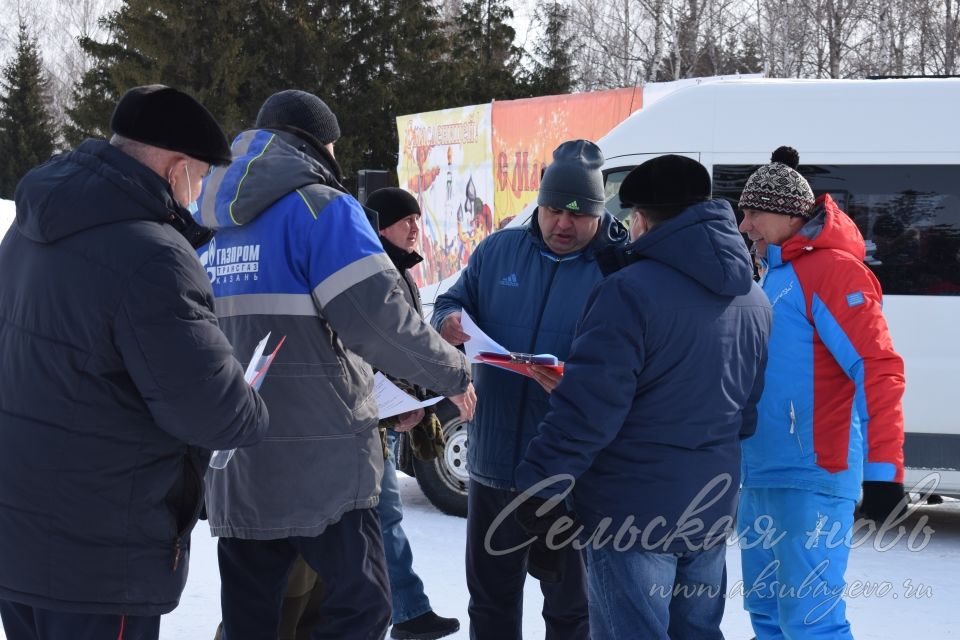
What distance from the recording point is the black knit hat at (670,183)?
2.97 m

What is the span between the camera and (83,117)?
32.4 metres

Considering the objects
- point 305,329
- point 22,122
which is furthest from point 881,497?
point 22,122

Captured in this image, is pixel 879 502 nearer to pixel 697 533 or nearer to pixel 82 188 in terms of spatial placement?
pixel 697 533

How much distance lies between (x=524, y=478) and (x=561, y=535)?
41cm

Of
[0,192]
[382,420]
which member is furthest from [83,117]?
[382,420]

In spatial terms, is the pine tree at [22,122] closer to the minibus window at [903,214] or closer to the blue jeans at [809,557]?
the minibus window at [903,214]

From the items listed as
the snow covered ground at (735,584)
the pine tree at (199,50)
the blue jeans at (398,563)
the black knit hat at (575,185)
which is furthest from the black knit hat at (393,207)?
the pine tree at (199,50)

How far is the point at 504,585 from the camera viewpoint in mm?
3740

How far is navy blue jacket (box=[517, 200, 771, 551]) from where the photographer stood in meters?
2.83

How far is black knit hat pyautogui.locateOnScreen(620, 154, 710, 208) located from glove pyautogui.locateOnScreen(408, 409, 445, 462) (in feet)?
3.98

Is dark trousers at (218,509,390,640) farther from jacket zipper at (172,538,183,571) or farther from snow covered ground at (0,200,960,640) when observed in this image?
snow covered ground at (0,200,960,640)

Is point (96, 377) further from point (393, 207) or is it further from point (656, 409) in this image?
point (393, 207)

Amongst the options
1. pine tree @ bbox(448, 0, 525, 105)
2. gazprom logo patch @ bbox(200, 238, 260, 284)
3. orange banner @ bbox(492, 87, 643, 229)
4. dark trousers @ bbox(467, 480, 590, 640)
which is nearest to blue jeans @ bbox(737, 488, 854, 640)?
dark trousers @ bbox(467, 480, 590, 640)

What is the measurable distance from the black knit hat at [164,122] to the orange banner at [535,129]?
9370 millimetres
